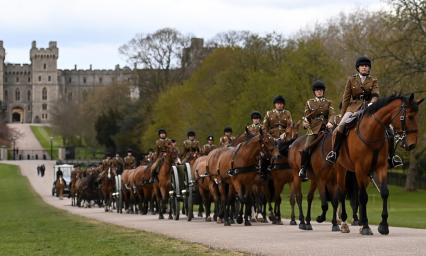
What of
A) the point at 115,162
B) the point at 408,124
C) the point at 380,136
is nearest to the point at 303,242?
the point at 380,136

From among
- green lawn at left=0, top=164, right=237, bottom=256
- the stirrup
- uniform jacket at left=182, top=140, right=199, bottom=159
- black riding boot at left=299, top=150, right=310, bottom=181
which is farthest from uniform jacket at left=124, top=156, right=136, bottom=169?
the stirrup

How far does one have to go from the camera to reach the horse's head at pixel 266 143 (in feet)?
61.3

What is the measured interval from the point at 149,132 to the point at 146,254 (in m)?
72.1

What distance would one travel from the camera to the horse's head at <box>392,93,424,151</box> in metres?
12.8

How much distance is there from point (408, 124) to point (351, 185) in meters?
3.31

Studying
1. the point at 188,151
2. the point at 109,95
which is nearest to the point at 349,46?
the point at 188,151

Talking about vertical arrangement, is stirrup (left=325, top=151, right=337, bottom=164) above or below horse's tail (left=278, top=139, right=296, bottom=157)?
below

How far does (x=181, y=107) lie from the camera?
7612 cm

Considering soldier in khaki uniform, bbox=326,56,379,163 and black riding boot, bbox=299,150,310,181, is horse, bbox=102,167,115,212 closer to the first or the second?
black riding boot, bbox=299,150,310,181

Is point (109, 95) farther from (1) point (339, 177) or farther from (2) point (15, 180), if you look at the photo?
(1) point (339, 177)

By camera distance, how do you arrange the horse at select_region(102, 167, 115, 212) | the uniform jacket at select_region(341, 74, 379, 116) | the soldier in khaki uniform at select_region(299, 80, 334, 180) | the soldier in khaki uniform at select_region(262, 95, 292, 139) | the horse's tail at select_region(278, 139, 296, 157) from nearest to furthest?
the uniform jacket at select_region(341, 74, 379, 116)
the soldier in khaki uniform at select_region(299, 80, 334, 180)
the horse's tail at select_region(278, 139, 296, 157)
the soldier in khaki uniform at select_region(262, 95, 292, 139)
the horse at select_region(102, 167, 115, 212)

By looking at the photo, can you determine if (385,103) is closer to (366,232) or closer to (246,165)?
(366,232)

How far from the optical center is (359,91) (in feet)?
48.2

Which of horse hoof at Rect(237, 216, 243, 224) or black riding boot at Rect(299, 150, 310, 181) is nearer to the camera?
black riding boot at Rect(299, 150, 310, 181)
